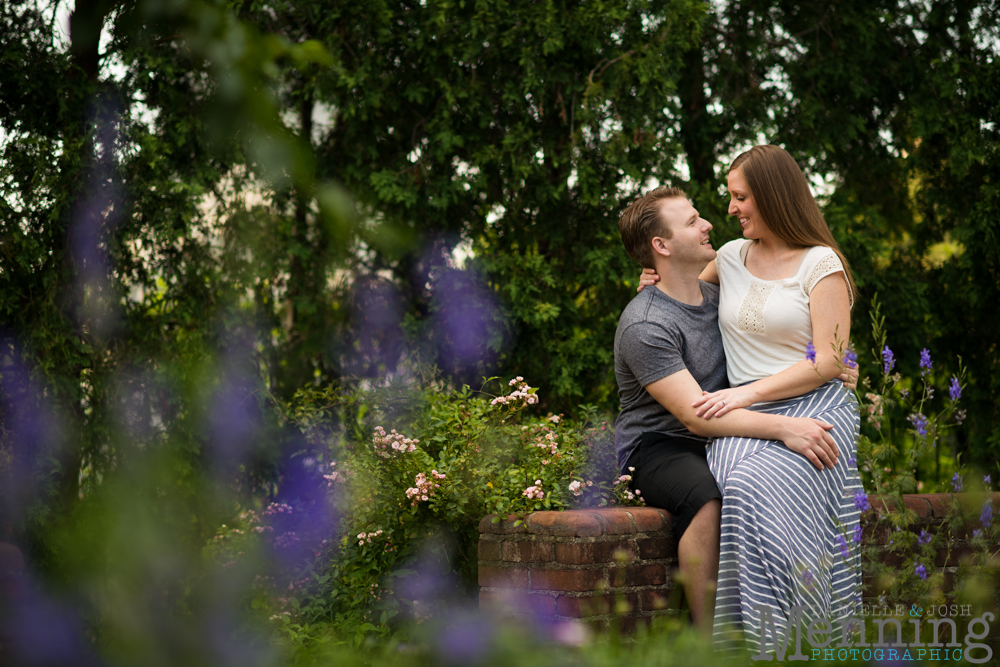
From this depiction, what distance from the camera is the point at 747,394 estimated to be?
2.70 metres

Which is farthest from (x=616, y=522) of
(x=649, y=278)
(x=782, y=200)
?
(x=782, y=200)

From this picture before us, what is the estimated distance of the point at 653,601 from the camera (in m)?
2.65

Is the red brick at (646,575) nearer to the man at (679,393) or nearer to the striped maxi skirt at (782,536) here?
the man at (679,393)

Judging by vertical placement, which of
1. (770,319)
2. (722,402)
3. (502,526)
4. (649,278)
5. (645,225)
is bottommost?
(502,526)

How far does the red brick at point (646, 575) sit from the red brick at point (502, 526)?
14.3 inches

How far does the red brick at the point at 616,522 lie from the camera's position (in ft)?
8.37

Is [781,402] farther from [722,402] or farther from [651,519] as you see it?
[651,519]

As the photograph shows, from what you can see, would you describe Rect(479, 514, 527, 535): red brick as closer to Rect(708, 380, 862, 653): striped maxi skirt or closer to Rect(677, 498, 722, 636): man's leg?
Rect(677, 498, 722, 636): man's leg

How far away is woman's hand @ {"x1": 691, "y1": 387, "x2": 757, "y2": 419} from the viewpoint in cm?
268

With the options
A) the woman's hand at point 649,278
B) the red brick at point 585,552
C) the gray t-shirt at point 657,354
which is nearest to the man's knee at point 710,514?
the red brick at point 585,552

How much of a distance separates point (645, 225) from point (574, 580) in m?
1.36

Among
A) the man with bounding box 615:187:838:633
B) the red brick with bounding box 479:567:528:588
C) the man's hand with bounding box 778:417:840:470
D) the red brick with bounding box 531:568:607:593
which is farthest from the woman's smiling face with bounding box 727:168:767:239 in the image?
the red brick with bounding box 479:567:528:588

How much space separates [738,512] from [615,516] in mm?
381

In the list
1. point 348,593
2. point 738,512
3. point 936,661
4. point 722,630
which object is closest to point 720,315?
point 738,512
